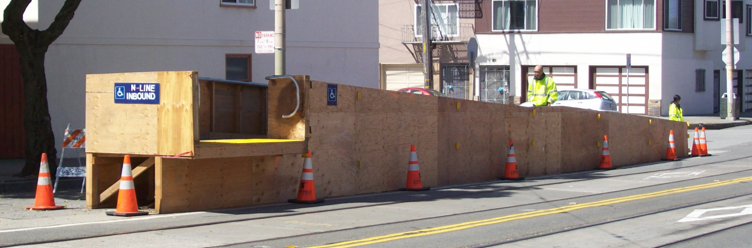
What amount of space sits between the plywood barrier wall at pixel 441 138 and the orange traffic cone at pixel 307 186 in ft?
1.36

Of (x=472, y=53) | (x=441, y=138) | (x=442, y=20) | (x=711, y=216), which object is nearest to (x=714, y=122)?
(x=472, y=53)

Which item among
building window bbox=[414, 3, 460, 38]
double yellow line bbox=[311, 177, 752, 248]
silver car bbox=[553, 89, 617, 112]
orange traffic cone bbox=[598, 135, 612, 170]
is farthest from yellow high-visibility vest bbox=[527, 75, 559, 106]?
building window bbox=[414, 3, 460, 38]

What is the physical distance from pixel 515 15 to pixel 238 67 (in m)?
22.3

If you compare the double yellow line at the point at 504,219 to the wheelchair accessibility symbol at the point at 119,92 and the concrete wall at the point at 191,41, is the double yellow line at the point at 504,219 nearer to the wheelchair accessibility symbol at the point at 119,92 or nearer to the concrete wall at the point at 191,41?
the wheelchair accessibility symbol at the point at 119,92

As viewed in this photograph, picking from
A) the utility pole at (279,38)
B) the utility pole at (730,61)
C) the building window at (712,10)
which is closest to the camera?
the utility pole at (279,38)

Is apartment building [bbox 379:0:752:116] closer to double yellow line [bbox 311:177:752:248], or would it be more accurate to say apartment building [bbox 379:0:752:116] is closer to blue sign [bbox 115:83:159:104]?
double yellow line [bbox 311:177:752:248]

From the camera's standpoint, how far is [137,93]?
1027cm

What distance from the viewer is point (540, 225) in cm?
950

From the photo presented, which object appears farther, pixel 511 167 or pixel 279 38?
pixel 511 167

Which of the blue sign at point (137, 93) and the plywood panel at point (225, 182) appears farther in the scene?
Result: the plywood panel at point (225, 182)

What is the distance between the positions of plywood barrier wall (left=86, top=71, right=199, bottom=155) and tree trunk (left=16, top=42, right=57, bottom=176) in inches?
145

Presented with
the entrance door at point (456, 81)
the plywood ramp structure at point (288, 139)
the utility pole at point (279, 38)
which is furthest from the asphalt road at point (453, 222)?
the entrance door at point (456, 81)

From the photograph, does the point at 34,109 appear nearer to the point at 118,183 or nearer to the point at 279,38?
the point at 118,183

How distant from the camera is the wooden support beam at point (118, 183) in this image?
1053 cm
